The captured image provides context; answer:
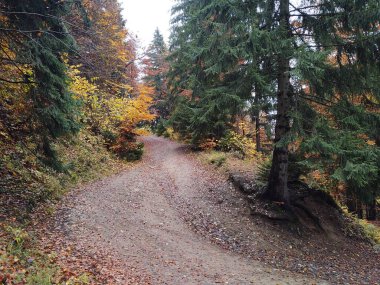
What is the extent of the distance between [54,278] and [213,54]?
289 inches

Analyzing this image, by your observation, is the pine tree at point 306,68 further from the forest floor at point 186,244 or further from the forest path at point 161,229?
the forest path at point 161,229

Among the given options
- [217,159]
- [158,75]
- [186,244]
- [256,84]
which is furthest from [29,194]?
[158,75]

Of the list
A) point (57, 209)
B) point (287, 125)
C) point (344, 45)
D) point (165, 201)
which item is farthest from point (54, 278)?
point (344, 45)

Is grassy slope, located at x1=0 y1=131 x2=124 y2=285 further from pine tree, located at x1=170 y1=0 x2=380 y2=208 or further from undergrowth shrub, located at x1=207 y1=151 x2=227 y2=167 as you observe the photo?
pine tree, located at x1=170 y1=0 x2=380 y2=208

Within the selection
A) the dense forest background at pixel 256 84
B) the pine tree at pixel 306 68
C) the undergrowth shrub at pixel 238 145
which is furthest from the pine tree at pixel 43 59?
the undergrowth shrub at pixel 238 145

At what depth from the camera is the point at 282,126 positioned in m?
9.75

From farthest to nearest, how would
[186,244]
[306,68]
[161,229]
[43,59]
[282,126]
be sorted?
[282,126] → [161,229] → [186,244] → [43,59] → [306,68]

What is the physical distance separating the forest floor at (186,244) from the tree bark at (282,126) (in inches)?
48.3

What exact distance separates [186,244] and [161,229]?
1.21 m

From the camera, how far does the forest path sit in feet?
23.5

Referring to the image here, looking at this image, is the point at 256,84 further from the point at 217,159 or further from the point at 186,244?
the point at 217,159

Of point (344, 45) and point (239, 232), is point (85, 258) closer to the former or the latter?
point (239, 232)

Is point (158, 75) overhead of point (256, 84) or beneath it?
overhead

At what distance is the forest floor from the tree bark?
4.02 ft
